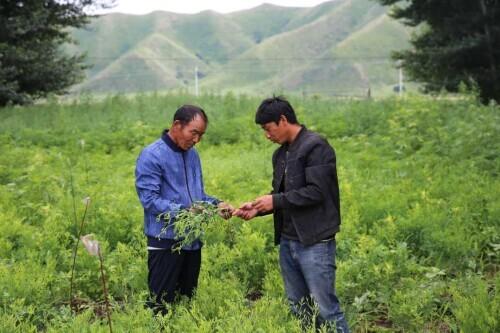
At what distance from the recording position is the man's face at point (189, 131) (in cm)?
411

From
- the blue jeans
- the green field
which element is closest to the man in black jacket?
the blue jeans

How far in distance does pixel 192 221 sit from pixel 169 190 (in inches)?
16.2

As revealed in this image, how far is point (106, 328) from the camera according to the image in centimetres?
403

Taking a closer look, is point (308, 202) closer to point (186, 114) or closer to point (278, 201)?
point (278, 201)

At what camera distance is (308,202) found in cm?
386

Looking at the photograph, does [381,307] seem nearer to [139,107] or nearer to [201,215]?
[201,215]

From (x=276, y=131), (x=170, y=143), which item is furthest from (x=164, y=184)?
(x=276, y=131)

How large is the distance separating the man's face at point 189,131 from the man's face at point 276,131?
1.56 feet

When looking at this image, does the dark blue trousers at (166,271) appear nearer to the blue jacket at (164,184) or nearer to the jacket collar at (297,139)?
the blue jacket at (164,184)

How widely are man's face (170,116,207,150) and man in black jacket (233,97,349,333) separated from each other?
44 cm

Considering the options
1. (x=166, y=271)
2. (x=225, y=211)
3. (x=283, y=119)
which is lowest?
(x=166, y=271)

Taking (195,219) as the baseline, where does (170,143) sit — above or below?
above

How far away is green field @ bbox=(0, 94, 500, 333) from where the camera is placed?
4.59 m

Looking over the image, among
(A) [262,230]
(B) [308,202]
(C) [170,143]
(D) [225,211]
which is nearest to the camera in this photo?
(B) [308,202]
